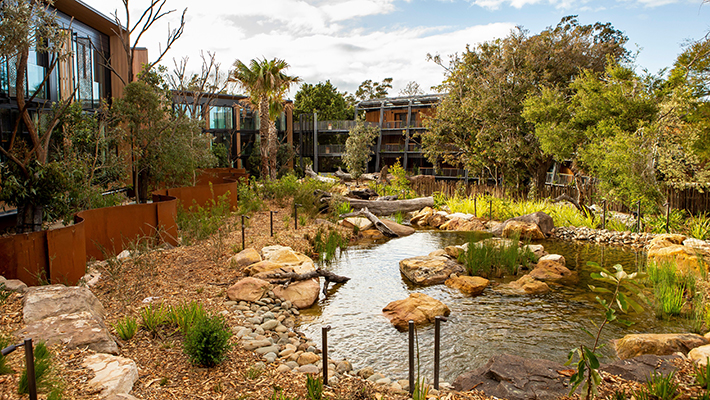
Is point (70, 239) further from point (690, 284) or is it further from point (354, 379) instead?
point (690, 284)

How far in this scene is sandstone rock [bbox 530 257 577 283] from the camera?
9555 mm

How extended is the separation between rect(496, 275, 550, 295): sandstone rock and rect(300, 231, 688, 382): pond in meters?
0.22

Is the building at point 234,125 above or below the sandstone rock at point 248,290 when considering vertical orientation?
above

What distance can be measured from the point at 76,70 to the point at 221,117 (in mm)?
18292

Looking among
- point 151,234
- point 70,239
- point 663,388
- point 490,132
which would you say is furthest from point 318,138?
Result: point 663,388

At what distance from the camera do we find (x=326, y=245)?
36.9ft

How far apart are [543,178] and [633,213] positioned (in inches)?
190

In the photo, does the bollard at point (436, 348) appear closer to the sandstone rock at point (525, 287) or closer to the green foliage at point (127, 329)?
the green foliage at point (127, 329)

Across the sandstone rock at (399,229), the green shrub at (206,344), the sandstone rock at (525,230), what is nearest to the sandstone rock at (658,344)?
the green shrub at (206,344)

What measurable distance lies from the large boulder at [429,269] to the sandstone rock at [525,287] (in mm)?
1172

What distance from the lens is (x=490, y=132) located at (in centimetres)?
1919

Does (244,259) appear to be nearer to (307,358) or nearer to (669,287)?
(307,358)

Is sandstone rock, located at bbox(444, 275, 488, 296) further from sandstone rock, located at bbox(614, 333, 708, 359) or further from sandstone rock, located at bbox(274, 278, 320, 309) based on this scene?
sandstone rock, located at bbox(614, 333, 708, 359)

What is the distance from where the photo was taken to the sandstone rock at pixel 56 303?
4.92 meters
